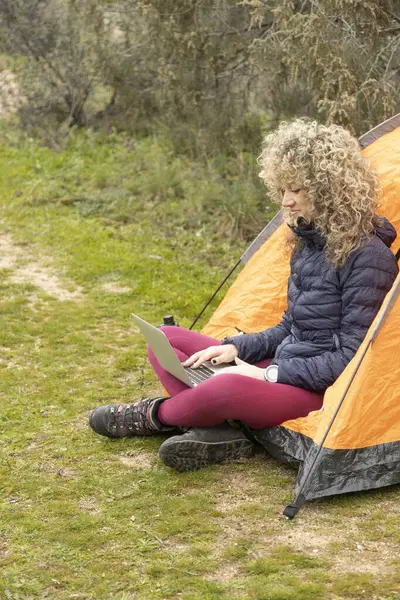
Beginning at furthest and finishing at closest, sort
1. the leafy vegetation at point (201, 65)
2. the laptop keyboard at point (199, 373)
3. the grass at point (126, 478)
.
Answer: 1. the leafy vegetation at point (201, 65)
2. the laptop keyboard at point (199, 373)
3. the grass at point (126, 478)

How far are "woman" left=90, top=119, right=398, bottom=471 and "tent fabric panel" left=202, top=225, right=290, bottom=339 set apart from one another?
0.62 m

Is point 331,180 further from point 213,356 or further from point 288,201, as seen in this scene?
point 213,356

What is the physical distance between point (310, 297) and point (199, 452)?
0.80 m

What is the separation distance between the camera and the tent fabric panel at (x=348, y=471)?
11.4ft

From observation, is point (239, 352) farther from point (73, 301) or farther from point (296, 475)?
point (73, 301)

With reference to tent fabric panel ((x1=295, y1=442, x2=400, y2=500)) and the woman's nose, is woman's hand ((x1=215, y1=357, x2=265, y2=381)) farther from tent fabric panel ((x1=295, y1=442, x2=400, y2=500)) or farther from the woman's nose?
the woman's nose

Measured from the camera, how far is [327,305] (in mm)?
3779

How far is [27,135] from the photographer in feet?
32.3

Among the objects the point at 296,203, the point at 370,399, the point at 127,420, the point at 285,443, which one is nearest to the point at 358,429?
the point at 370,399

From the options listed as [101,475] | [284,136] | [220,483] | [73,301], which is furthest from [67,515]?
[73,301]

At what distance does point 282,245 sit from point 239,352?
58 centimetres

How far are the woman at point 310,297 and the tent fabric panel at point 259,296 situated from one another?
0.62 m

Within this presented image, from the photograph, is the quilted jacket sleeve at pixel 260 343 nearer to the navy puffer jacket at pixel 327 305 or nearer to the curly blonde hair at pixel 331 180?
the navy puffer jacket at pixel 327 305

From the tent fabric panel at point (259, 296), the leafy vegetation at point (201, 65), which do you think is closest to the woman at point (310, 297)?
the tent fabric panel at point (259, 296)
